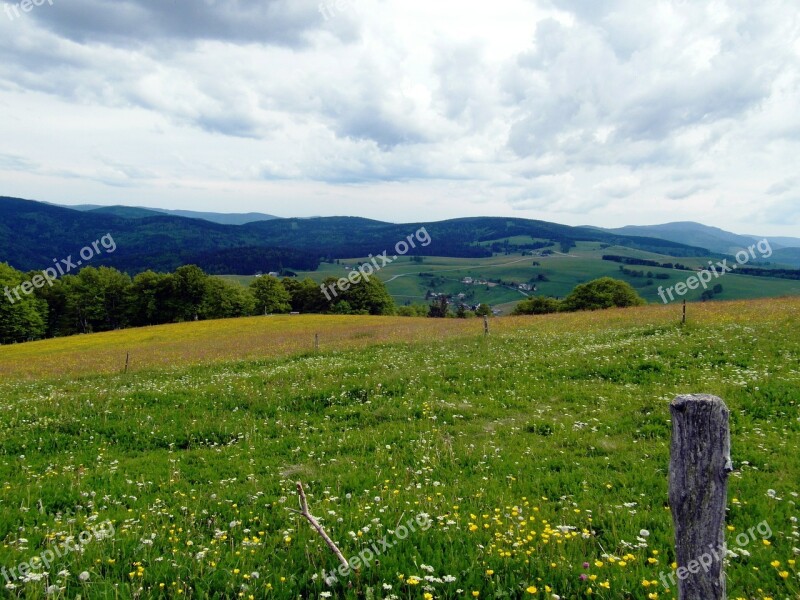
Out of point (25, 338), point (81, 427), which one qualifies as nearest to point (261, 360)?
point (81, 427)

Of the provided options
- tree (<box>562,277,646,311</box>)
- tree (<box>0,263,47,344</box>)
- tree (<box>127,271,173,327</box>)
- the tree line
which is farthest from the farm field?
tree (<box>127,271,173,327</box>)

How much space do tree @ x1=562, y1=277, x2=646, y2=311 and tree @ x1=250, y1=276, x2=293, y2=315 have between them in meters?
65.2

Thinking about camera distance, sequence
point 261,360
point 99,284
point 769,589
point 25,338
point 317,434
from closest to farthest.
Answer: point 769,589
point 317,434
point 261,360
point 25,338
point 99,284

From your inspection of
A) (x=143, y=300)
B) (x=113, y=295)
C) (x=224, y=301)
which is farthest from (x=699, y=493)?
(x=113, y=295)

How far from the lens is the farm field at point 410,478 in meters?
5.28

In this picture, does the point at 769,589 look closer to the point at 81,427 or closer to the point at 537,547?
the point at 537,547

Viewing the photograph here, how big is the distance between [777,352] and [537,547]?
1729 cm

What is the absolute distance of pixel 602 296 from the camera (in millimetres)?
90188

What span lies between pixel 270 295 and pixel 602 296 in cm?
7395

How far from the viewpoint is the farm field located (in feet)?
17.3

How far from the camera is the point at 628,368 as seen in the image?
56.1 feet

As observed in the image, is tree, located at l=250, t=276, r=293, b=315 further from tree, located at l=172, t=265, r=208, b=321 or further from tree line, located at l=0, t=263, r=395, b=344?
tree, located at l=172, t=265, r=208, b=321

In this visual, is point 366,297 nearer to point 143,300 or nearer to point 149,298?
point 149,298

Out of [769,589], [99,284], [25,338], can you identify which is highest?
[769,589]
